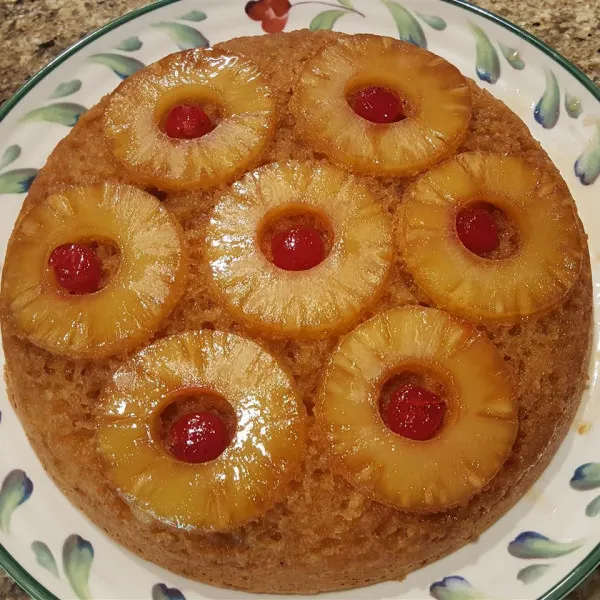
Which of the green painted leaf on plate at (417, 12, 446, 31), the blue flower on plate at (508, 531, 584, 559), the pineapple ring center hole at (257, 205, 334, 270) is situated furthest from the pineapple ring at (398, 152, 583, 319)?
the green painted leaf on plate at (417, 12, 446, 31)

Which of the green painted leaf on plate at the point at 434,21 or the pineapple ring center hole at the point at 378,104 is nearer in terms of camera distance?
the pineapple ring center hole at the point at 378,104

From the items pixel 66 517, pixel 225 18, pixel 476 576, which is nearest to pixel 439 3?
pixel 225 18

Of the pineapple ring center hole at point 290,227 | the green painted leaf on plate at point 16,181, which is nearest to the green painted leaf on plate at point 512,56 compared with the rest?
the pineapple ring center hole at point 290,227

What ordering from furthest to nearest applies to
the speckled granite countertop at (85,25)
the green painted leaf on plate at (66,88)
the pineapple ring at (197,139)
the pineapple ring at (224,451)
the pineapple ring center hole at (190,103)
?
the speckled granite countertop at (85,25)
the green painted leaf on plate at (66,88)
the pineapple ring center hole at (190,103)
the pineapple ring at (197,139)
the pineapple ring at (224,451)

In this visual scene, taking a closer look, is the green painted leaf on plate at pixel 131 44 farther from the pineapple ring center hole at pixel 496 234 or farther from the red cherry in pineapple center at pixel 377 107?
the pineapple ring center hole at pixel 496 234

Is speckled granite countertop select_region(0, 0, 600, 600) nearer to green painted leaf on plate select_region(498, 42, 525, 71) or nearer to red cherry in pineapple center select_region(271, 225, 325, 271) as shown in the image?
green painted leaf on plate select_region(498, 42, 525, 71)

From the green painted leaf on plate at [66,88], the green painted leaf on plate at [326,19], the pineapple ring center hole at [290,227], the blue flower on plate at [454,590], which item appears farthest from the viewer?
the green painted leaf on plate at [326,19]

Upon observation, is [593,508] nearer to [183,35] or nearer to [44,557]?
[44,557]

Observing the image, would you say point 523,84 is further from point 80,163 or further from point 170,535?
point 170,535
